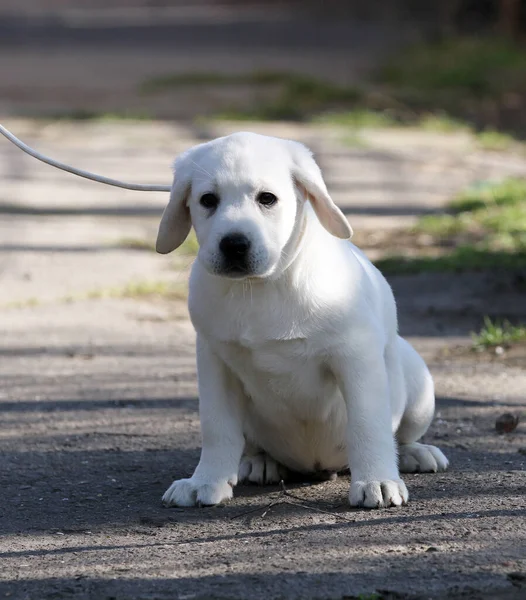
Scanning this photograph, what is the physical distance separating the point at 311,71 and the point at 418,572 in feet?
68.2

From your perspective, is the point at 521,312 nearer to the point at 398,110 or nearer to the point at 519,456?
the point at 519,456

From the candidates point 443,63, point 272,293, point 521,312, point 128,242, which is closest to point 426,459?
point 272,293

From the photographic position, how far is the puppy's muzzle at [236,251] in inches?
145

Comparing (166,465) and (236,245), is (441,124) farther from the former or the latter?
(236,245)

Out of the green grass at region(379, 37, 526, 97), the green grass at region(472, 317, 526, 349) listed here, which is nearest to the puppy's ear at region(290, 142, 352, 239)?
the green grass at region(472, 317, 526, 349)

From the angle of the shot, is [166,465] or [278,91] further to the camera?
[278,91]

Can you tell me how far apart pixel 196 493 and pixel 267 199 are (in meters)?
1.00

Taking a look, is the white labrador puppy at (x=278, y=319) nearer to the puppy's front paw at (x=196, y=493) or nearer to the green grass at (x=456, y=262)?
the puppy's front paw at (x=196, y=493)

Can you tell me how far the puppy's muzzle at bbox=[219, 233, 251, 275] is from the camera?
3.68 meters

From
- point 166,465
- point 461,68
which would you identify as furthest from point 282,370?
point 461,68

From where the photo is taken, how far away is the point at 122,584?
10.8 ft

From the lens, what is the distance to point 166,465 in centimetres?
457

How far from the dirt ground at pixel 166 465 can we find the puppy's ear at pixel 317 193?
906 mm

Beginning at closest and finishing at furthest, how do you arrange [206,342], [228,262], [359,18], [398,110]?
[228,262] < [206,342] < [398,110] < [359,18]
